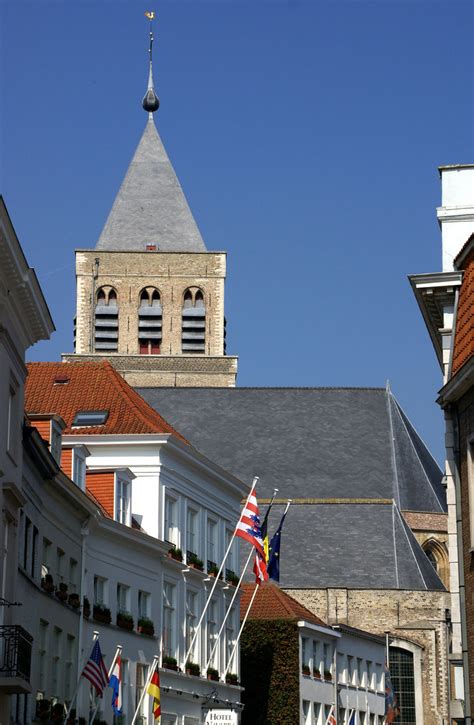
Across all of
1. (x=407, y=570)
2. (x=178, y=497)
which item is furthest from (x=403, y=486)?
(x=178, y=497)

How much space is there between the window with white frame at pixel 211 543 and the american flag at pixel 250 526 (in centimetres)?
387

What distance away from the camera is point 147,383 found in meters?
66.9

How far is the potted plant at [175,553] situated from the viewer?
29880 millimetres

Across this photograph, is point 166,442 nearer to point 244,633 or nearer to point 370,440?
point 244,633

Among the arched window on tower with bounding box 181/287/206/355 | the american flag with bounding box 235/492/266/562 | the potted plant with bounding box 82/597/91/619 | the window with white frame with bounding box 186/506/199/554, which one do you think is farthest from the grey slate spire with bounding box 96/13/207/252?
the potted plant with bounding box 82/597/91/619

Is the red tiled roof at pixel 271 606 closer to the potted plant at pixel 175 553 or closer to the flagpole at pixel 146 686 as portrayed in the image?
the potted plant at pixel 175 553

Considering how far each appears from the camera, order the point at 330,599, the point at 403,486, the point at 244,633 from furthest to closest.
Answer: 1. the point at 403,486
2. the point at 330,599
3. the point at 244,633

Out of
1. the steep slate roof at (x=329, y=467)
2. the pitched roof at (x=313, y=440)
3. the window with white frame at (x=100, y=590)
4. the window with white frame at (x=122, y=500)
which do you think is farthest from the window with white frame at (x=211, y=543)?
the pitched roof at (x=313, y=440)

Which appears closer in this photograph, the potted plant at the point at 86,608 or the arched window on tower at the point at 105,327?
the potted plant at the point at 86,608

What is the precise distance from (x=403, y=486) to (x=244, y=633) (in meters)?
18.6

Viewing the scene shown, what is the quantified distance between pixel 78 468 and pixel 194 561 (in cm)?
646

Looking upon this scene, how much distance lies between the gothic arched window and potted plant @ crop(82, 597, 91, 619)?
24483 mm

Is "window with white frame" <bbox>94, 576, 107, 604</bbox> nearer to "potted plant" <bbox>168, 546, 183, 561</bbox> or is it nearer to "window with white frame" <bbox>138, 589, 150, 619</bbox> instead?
"window with white frame" <bbox>138, 589, 150, 619</bbox>

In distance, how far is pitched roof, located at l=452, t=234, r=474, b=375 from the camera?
17156 millimetres
